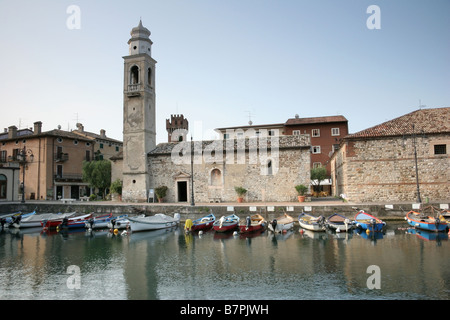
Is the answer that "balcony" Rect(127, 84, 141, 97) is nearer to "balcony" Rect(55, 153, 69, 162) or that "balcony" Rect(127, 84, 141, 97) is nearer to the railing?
"balcony" Rect(55, 153, 69, 162)

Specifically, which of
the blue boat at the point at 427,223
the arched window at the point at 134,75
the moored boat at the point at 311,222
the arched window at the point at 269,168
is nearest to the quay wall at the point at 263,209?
the moored boat at the point at 311,222

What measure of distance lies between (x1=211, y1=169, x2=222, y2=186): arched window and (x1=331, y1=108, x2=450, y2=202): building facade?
1133cm

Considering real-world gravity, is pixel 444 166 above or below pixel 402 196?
above

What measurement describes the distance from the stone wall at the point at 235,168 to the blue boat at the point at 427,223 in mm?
9226

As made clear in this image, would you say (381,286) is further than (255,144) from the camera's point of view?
No

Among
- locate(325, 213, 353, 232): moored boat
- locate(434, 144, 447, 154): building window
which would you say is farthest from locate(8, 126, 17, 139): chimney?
locate(434, 144, 447, 154): building window

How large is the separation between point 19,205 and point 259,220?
2518 centimetres

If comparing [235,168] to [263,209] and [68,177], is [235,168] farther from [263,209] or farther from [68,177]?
[68,177]

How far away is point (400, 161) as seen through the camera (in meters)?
23.7

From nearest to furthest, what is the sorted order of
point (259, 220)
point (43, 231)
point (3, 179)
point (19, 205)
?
point (259, 220) → point (43, 231) → point (19, 205) → point (3, 179)

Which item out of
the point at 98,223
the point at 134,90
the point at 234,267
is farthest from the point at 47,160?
the point at 234,267

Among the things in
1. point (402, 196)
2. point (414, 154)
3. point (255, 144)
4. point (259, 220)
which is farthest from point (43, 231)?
point (414, 154)

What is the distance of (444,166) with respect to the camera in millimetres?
23109
